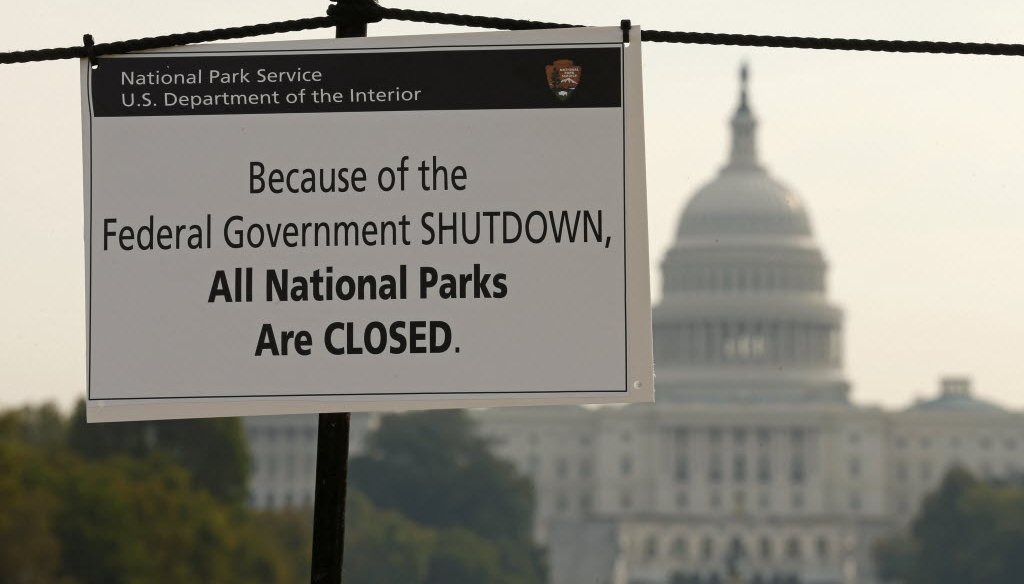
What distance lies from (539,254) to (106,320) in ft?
4.16

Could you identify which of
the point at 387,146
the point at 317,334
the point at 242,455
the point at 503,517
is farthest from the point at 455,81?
the point at 503,517

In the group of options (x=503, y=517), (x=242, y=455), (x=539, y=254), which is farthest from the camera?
(x=503, y=517)

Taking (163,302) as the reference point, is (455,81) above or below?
above

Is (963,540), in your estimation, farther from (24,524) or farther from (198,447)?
(24,524)

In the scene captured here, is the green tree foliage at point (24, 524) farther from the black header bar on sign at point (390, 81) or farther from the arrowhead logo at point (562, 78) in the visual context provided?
the arrowhead logo at point (562, 78)

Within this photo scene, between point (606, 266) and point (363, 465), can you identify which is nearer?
point (606, 266)

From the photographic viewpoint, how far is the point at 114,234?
9008 mm

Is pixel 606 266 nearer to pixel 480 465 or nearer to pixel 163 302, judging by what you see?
pixel 163 302

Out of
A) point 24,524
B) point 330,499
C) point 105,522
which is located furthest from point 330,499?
point 105,522

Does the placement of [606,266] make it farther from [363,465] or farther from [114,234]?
[363,465]

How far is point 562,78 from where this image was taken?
8953 mm

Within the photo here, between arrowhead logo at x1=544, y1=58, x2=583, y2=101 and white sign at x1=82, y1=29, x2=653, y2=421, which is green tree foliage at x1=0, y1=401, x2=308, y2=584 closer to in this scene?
white sign at x1=82, y1=29, x2=653, y2=421

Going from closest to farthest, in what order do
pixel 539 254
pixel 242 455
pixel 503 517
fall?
1. pixel 539 254
2. pixel 242 455
3. pixel 503 517

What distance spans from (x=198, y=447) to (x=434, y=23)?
311 feet
